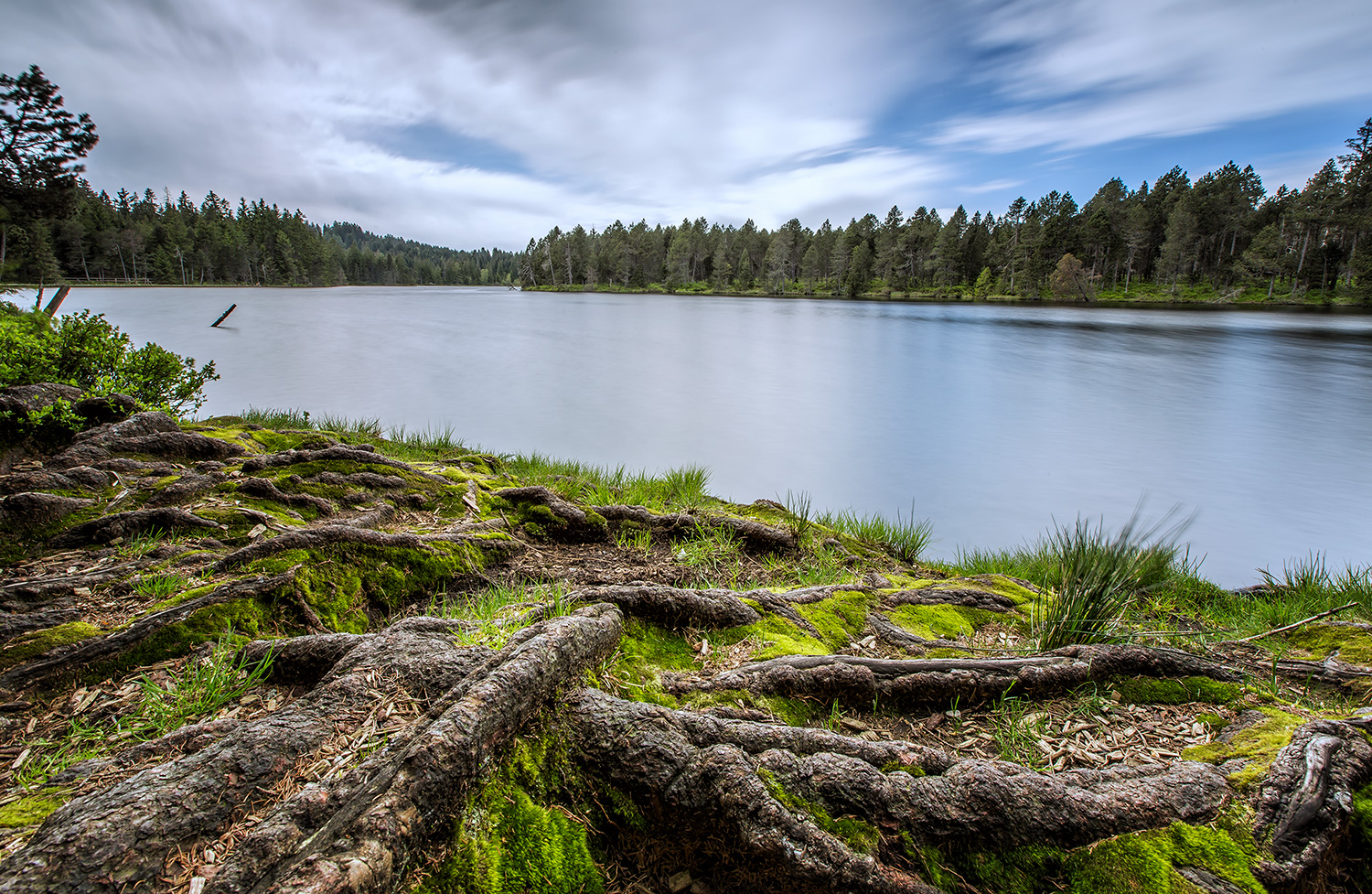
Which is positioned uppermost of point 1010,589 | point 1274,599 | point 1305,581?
point 1010,589

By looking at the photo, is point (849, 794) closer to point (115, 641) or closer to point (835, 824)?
point (835, 824)

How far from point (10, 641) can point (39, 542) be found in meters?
1.53

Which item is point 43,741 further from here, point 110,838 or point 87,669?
point 110,838

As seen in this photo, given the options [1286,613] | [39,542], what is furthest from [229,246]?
[1286,613]

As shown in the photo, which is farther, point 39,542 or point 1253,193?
point 1253,193

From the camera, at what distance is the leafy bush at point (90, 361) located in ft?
20.2

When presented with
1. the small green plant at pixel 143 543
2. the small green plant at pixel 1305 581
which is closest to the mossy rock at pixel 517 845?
the small green plant at pixel 143 543

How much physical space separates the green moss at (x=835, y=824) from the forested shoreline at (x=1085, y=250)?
5754 centimetres

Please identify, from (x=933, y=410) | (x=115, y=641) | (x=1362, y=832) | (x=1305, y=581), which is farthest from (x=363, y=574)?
(x=933, y=410)

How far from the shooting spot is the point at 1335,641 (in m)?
3.60

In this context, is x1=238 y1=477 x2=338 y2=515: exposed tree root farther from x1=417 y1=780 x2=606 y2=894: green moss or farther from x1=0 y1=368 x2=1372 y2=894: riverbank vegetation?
x1=417 y1=780 x2=606 y2=894: green moss

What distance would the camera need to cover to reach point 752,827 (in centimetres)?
181

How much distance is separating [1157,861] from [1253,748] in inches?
32.2

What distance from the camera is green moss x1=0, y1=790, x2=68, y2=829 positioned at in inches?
67.3
